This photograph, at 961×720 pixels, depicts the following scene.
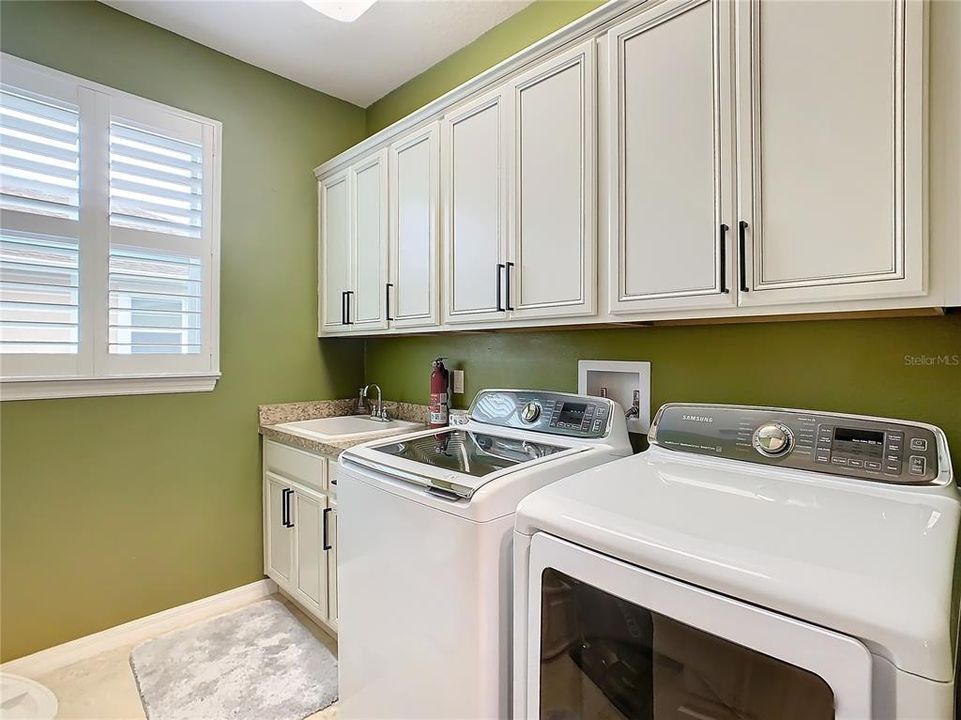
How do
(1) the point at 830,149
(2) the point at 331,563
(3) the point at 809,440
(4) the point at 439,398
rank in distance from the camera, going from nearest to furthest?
1. (1) the point at 830,149
2. (3) the point at 809,440
3. (2) the point at 331,563
4. (4) the point at 439,398

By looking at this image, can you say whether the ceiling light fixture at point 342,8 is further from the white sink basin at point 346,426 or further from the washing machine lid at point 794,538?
the washing machine lid at point 794,538

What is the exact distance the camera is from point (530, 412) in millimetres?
1763

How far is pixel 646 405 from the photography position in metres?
1.66

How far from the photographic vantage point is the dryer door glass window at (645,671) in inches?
27.6

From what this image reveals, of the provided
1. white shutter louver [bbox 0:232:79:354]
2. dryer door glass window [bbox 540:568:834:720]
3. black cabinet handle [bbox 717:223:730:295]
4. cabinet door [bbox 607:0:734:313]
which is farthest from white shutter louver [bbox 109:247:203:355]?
black cabinet handle [bbox 717:223:730:295]

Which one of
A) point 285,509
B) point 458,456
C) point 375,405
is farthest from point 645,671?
point 375,405

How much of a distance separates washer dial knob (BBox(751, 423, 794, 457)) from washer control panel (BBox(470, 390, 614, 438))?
437mm

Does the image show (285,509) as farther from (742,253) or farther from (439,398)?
(742,253)

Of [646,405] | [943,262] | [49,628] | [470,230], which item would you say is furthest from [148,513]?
[943,262]

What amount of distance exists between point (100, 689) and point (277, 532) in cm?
82

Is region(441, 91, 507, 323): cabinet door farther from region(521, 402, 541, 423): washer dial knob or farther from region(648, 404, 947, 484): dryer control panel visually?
region(648, 404, 947, 484): dryer control panel

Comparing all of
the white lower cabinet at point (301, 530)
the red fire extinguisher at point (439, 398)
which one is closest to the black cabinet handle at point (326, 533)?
the white lower cabinet at point (301, 530)

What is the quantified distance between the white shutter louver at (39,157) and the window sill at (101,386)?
67 cm

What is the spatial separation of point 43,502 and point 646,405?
94.2 inches
